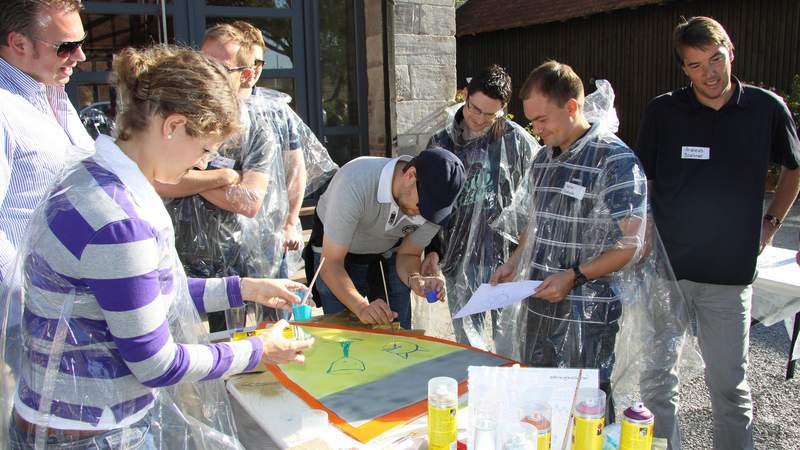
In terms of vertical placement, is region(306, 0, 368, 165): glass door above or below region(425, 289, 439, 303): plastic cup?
above

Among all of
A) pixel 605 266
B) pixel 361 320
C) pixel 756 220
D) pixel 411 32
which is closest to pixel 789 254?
pixel 756 220

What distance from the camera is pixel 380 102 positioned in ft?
18.3

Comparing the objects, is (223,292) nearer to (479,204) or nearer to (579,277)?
(579,277)

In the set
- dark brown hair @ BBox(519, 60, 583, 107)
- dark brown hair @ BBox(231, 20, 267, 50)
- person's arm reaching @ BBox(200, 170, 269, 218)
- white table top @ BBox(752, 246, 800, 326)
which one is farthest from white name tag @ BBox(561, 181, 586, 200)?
dark brown hair @ BBox(231, 20, 267, 50)

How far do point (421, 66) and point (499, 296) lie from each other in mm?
3600

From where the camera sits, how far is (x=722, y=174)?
2.44 meters

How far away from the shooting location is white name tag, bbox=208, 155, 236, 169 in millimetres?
2575

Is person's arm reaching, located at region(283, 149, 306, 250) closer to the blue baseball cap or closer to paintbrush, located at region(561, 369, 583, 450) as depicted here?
the blue baseball cap

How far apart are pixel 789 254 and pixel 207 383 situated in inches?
132

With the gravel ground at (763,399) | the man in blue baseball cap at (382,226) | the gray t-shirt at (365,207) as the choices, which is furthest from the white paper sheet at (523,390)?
the gravel ground at (763,399)

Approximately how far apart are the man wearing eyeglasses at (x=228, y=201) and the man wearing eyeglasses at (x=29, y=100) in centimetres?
50

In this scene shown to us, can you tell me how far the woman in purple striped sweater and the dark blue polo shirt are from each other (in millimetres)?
1901

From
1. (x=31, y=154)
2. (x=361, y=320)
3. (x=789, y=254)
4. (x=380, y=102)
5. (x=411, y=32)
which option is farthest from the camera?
(x=380, y=102)

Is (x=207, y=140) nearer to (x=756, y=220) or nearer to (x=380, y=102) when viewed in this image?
(x=756, y=220)
